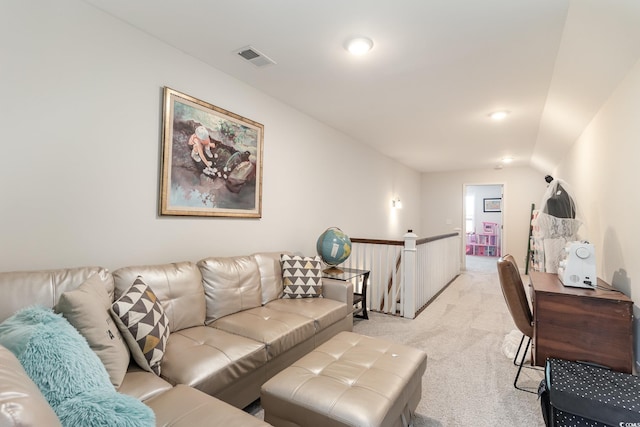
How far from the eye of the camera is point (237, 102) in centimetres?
294

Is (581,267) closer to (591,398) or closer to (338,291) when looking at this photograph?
(591,398)

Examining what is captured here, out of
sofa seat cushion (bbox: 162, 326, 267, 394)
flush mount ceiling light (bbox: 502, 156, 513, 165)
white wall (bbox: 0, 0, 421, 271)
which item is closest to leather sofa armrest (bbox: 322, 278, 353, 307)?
white wall (bbox: 0, 0, 421, 271)

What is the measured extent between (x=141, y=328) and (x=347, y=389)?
3.55ft

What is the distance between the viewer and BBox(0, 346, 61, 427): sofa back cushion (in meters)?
0.52

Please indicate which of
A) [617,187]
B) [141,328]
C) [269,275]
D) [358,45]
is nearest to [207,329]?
[141,328]

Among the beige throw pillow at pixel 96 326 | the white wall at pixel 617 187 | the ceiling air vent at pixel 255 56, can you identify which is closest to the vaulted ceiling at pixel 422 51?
the ceiling air vent at pixel 255 56

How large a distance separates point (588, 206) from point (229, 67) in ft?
12.6

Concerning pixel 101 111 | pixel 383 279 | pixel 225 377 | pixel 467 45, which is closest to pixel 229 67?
pixel 101 111

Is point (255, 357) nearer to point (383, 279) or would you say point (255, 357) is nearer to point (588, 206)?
point (383, 279)

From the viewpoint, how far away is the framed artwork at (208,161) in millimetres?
2371

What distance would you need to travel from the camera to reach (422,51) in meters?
2.37

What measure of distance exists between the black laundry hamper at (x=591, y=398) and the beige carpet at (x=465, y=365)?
406mm

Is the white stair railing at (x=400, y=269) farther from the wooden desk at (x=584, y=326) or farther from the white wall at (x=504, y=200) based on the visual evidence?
the white wall at (x=504, y=200)

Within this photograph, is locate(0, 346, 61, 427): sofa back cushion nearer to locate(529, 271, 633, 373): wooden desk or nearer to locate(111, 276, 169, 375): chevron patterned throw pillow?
locate(111, 276, 169, 375): chevron patterned throw pillow
